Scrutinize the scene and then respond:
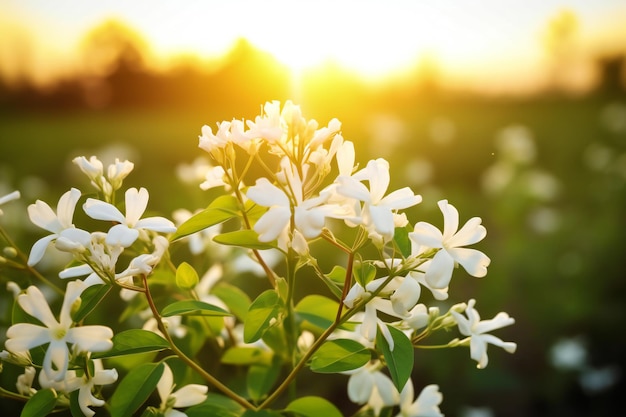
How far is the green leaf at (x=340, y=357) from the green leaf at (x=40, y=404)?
0.73ft

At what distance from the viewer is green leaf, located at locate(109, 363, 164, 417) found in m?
0.60

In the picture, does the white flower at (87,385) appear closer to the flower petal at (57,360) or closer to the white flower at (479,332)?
the flower petal at (57,360)

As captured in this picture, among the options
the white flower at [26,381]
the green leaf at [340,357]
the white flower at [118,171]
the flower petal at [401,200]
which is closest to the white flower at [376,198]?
the flower petal at [401,200]

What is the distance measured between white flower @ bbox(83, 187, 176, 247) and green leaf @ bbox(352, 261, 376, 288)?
0.15 meters

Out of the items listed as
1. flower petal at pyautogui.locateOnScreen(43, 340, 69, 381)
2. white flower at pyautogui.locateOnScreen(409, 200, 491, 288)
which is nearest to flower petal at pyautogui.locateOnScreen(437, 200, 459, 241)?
white flower at pyautogui.locateOnScreen(409, 200, 491, 288)

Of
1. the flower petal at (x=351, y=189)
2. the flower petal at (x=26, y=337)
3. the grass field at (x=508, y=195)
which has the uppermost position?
the flower petal at (x=351, y=189)

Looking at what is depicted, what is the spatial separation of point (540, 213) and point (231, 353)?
245cm

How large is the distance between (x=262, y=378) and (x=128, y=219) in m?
0.27

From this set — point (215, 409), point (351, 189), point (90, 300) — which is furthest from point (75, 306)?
point (351, 189)

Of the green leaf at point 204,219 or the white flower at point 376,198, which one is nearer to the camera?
the white flower at point 376,198

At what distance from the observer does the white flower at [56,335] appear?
54 cm

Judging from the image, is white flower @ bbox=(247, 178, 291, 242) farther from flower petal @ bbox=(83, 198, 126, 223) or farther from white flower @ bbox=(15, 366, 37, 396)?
white flower @ bbox=(15, 366, 37, 396)

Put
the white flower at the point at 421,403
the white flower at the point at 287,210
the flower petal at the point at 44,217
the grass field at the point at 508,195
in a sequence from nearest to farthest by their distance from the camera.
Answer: the white flower at the point at 287,210 < the flower petal at the point at 44,217 < the white flower at the point at 421,403 < the grass field at the point at 508,195

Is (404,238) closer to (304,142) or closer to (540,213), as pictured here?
(304,142)
